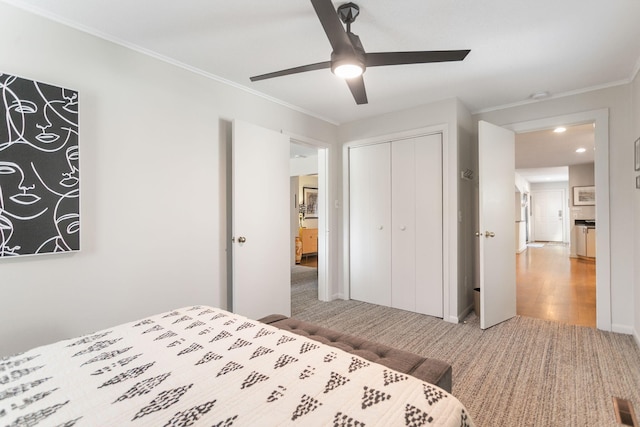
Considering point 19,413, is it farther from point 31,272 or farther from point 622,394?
point 622,394

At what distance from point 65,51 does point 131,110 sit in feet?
1.55

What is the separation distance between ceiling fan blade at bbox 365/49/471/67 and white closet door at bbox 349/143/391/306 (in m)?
2.07

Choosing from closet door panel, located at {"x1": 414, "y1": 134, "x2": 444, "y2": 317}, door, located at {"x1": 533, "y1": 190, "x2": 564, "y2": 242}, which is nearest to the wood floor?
closet door panel, located at {"x1": 414, "y1": 134, "x2": 444, "y2": 317}

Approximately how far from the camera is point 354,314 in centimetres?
356

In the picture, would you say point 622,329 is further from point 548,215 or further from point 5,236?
point 548,215

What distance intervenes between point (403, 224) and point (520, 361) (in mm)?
1725

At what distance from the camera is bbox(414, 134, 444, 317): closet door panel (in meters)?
3.41

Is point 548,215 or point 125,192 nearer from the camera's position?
point 125,192

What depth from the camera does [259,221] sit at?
10.1 ft

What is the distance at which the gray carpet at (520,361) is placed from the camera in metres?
1.80

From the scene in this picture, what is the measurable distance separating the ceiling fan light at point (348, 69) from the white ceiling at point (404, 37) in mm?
426

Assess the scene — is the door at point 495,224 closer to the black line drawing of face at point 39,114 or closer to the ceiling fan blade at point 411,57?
the ceiling fan blade at point 411,57

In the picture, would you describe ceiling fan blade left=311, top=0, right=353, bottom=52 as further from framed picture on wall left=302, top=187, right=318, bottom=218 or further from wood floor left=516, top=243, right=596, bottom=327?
framed picture on wall left=302, top=187, right=318, bottom=218

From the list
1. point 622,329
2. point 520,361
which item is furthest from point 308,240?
point 622,329
